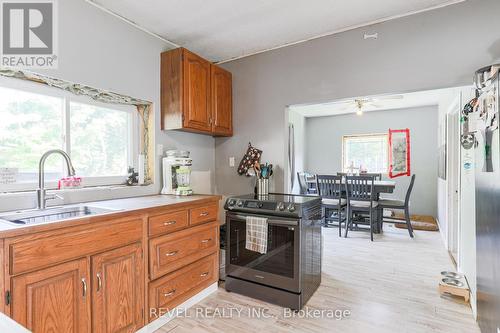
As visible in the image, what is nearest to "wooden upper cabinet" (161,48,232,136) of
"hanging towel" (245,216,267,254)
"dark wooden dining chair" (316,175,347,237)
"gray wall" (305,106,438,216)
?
"hanging towel" (245,216,267,254)

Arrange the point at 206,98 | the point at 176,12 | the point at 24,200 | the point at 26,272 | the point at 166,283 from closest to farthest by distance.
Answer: the point at 26,272
the point at 24,200
the point at 166,283
the point at 176,12
the point at 206,98

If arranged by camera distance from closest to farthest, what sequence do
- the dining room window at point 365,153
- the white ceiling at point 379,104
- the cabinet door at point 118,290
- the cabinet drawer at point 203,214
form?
the cabinet door at point 118,290
the cabinet drawer at point 203,214
the white ceiling at point 379,104
the dining room window at point 365,153

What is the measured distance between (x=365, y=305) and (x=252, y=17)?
2604 millimetres

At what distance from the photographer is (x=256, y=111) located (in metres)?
3.00

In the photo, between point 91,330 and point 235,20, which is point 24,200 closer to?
point 91,330

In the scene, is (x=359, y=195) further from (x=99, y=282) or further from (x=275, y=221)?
(x=99, y=282)

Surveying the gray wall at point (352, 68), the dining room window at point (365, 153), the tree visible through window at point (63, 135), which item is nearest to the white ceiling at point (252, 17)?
the gray wall at point (352, 68)

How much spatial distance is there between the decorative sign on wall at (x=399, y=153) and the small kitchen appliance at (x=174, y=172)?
16.2 ft

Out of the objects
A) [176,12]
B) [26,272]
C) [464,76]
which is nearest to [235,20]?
[176,12]

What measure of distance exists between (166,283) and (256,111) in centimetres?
195

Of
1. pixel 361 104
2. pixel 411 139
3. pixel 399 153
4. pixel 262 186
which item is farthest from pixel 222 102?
pixel 411 139

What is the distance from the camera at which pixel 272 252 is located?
2.15 meters

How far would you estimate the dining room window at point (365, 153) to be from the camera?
5926 mm

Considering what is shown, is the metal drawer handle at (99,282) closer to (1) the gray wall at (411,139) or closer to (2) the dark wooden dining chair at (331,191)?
(2) the dark wooden dining chair at (331,191)
